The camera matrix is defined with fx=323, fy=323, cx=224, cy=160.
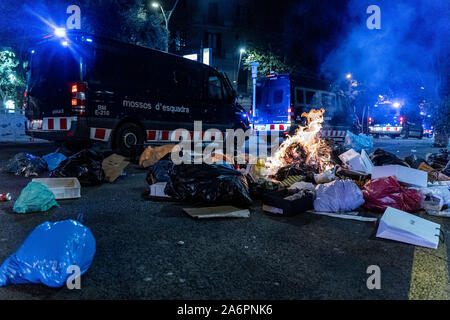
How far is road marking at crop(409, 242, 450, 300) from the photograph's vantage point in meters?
1.84

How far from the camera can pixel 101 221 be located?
3037mm

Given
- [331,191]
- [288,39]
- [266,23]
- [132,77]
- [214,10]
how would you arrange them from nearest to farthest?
[331,191], [132,77], [288,39], [266,23], [214,10]

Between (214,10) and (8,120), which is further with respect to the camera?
(214,10)

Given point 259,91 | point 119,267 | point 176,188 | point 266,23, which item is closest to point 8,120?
point 259,91

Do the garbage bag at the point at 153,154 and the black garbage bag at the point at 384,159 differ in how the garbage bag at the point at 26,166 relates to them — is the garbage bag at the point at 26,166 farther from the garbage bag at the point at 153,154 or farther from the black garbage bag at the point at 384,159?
the black garbage bag at the point at 384,159

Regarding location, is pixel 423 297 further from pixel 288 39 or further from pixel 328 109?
pixel 288 39

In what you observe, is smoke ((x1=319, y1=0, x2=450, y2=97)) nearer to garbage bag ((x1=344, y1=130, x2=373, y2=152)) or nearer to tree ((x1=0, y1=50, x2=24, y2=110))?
garbage bag ((x1=344, y1=130, x2=373, y2=152))

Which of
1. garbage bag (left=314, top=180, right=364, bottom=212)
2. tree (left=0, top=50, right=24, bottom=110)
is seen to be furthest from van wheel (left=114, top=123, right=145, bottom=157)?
tree (left=0, top=50, right=24, bottom=110)

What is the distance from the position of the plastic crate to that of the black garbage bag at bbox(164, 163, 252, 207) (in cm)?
107

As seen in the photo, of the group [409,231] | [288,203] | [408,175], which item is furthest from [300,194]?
[408,175]

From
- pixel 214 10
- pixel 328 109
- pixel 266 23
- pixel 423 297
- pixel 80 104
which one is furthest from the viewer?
pixel 214 10

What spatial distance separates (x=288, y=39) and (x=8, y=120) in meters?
18.0

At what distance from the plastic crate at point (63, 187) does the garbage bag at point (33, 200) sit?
14.9 inches

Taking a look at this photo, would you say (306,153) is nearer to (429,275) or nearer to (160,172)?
(160,172)
